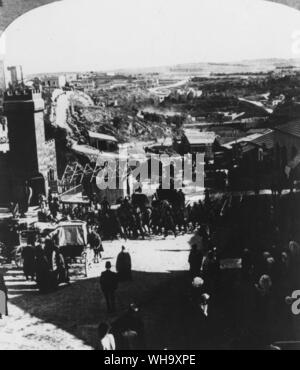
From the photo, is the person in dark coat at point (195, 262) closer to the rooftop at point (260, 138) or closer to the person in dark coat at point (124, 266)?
the person in dark coat at point (124, 266)

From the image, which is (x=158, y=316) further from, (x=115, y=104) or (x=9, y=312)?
(x=115, y=104)

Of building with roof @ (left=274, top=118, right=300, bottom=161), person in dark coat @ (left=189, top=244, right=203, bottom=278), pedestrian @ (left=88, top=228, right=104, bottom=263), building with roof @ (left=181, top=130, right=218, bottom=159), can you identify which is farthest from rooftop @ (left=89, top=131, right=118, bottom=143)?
building with roof @ (left=274, top=118, right=300, bottom=161)

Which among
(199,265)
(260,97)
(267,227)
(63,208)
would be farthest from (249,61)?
(63,208)

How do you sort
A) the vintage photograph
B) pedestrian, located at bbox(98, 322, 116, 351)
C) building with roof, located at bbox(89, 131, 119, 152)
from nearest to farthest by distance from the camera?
1. the vintage photograph
2. pedestrian, located at bbox(98, 322, 116, 351)
3. building with roof, located at bbox(89, 131, 119, 152)

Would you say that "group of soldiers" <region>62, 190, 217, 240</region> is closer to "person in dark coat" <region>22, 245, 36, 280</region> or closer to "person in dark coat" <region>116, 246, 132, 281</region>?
"person in dark coat" <region>116, 246, 132, 281</region>

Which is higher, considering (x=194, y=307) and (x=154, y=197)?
(x=154, y=197)

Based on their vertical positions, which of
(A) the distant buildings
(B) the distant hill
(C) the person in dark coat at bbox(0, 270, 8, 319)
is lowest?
(C) the person in dark coat at bbox(0, 270, 8, 319)

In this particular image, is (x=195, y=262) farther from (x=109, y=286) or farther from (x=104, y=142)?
(x=104, y=142)
